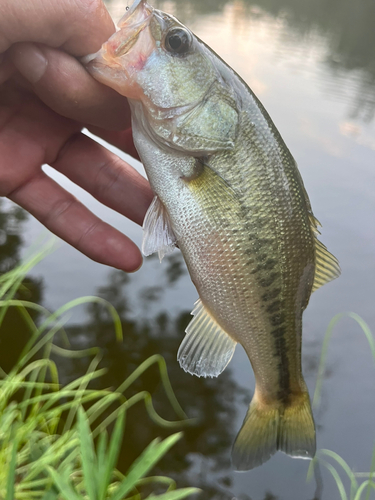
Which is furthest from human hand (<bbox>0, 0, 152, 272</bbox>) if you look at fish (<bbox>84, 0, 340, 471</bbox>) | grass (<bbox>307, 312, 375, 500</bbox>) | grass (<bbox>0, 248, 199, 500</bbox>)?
grass (<bbox>307, 312, 375, 500</bbox>)

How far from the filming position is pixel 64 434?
217cm

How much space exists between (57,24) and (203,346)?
1.38 m

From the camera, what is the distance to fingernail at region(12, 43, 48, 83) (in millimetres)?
1450

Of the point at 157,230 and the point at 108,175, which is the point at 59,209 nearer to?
the point at 108,175

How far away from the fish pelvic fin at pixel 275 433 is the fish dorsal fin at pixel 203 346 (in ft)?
0.94

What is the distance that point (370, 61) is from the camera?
362 inches

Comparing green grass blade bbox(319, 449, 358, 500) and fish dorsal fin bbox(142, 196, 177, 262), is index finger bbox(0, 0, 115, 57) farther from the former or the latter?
green grass blade bbox(319, 449, 358, 500)

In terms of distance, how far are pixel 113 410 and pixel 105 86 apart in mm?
2128

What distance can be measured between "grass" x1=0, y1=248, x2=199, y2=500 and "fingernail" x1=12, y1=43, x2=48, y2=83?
1334 mm

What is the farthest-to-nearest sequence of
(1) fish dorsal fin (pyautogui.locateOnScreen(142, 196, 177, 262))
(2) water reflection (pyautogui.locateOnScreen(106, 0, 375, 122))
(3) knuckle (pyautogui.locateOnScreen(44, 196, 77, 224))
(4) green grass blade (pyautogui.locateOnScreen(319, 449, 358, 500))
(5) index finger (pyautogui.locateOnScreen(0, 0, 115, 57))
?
A: 1. (2) water reflection (pyautogui.locateOnScreen(106, 0, 375, 122))
2. (4) green grass blade (pyautogui.locateOnScreen(319, 449, 358, 500))
3. (3) knuckle (pyautogui.locateOnScreen(44, 196, 77, 224))
4. (1) fish dorsal fin (pyautogui.locateOnScreen(142, 196, 177, 262))
5. (5) index finger (pyautogui.locateOnScreen(0, 0, 115, 57))

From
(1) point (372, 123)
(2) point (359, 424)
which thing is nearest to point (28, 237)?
(2) point (359, 424)

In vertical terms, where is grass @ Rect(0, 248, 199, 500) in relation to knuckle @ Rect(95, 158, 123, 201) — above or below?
below

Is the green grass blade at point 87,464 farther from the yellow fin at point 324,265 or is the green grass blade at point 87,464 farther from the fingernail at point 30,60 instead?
the fingernail at point 30,60

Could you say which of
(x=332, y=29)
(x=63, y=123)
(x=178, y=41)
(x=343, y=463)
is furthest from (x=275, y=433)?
(x=332, y=29)
